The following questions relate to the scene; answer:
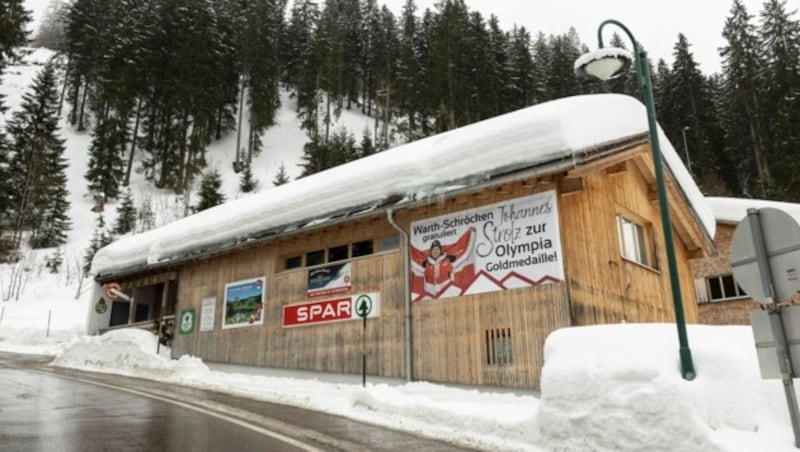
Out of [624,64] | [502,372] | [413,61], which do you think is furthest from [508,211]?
[413,61]

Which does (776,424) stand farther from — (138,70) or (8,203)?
(138,70)

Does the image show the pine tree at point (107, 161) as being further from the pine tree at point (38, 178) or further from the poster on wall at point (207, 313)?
the poster on wall at point (207, 313)

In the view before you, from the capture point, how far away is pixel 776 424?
5.54 metres

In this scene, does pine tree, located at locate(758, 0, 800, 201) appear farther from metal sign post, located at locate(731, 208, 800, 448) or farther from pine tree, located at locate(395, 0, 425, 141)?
metal sign post, located at locate(731, 208, 800, 448)

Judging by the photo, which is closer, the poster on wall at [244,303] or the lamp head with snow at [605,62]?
the lamp head with snow at [605,62]

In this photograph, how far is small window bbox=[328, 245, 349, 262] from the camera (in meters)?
14.5

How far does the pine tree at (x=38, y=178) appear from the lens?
42.2m

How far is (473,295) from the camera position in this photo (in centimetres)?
1188

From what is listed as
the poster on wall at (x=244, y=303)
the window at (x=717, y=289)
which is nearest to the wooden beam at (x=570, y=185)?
the poster on wall at (x=244, y=303)

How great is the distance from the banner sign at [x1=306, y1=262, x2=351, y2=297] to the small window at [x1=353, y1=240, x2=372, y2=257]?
373mm

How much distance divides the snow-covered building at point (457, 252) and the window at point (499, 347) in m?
0.03

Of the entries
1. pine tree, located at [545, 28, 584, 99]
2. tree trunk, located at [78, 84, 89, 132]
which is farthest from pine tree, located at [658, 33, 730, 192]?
tree trunk, located at [78, 84, 89, 132]

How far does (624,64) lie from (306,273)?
986cm

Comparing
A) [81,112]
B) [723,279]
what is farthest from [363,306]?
[81,112]
